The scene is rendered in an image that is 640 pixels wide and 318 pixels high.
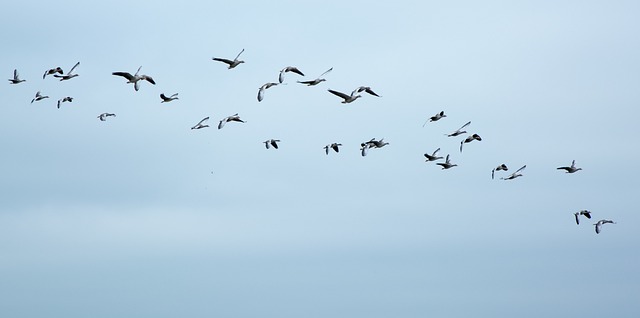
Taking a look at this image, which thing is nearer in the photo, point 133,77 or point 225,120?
A: point 133,77

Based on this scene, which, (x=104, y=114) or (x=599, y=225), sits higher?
(x=104, y=114)

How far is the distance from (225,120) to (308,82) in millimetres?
10573

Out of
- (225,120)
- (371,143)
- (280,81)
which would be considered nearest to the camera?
(280,81)

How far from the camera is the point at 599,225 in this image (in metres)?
116

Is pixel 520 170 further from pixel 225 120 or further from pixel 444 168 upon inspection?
pixel 225 120

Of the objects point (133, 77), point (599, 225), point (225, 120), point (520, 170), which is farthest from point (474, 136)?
point (133, 77)

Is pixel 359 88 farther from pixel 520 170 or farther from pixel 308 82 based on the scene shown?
pixel 520 170

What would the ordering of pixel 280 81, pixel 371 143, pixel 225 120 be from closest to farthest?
pixel 280 81
pixel 225 120
pixel 371 143

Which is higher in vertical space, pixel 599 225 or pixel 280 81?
pixel 280 81

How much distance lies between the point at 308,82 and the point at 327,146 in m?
20.9

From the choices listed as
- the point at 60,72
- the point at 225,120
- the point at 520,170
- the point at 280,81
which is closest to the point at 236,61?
the point at 280,81

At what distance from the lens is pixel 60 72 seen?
114m

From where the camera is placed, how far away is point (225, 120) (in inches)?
4385

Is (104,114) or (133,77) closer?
(133,77)
